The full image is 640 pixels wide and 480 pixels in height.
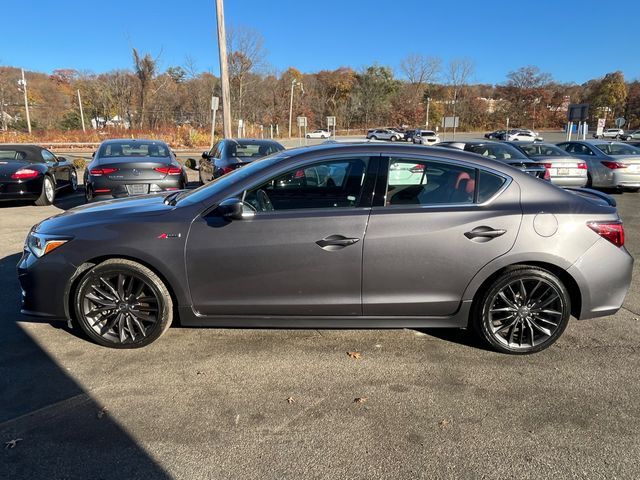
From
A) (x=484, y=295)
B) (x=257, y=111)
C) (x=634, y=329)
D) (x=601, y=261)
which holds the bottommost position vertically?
(x=634, y=329)

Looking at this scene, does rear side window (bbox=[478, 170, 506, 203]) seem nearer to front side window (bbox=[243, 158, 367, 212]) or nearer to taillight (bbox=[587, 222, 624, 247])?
taillight (bbox=[587, 222, 624, 247])

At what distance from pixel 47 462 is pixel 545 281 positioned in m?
3.40

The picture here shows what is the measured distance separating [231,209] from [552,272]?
2454 mm

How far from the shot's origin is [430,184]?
11.6 feet

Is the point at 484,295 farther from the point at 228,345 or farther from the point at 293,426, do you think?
the point at 228,345

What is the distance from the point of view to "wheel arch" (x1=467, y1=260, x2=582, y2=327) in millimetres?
3436

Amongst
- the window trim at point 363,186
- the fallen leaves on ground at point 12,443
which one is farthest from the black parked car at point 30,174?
the fallen leaves on ground at point 12,443

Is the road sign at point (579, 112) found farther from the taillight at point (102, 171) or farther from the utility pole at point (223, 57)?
the taillight at point (102, 171)

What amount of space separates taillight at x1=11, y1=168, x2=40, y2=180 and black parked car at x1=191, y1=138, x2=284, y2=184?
343 cm

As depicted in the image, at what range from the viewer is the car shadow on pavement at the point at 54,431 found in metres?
2.34

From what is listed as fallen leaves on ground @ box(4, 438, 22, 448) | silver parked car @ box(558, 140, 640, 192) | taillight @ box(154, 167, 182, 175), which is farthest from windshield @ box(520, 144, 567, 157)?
fallen leaves on ground @ box(4, 438, 22, 448)

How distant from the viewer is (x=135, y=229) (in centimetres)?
341

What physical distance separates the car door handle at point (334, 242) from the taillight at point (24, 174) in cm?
880

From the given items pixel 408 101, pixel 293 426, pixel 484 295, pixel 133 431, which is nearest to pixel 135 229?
pixel 133 431
